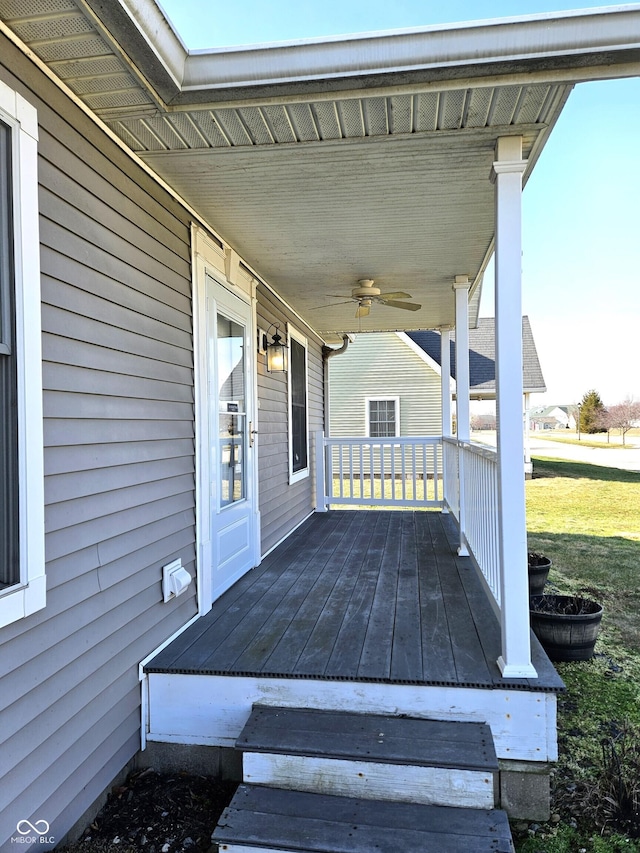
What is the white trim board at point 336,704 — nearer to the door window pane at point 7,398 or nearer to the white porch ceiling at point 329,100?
the door window pane at point 7,398

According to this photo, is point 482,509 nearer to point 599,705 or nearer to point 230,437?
point 599,705

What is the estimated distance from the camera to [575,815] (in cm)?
203

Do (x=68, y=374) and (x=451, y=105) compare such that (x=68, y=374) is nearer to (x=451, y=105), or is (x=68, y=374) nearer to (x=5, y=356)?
(x=5, y=356)

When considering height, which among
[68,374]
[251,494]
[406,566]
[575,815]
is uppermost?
[68,374]

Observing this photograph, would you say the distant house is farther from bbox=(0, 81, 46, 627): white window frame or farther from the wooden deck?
bbox=(0, 81, 46, 627): white window frame

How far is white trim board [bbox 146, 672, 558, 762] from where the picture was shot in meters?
2.10

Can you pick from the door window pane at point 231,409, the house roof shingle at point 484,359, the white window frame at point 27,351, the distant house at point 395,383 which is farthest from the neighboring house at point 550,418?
the white window frame at point 27,351

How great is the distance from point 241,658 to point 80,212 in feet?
6.32

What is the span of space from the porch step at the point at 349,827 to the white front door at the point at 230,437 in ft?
4.93

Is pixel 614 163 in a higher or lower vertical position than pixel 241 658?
higher

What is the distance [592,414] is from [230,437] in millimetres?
35926

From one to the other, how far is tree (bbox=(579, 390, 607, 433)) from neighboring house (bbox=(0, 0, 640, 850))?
35191 millimetres

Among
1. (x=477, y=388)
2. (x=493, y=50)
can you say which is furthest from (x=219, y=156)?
(x=477, y=388)

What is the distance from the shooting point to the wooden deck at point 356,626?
7.45ft
